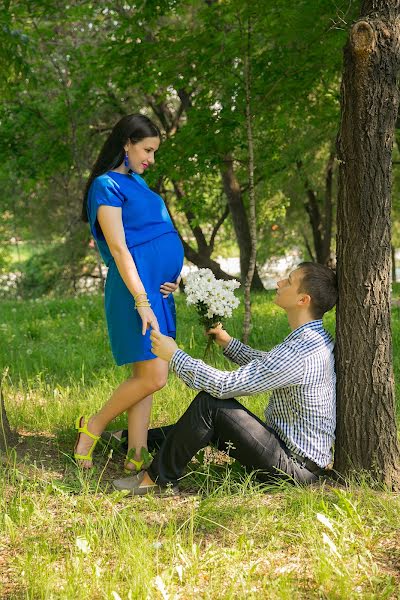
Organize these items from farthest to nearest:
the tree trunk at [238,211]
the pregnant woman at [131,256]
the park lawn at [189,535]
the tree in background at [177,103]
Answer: the tree trunk at [238,211], the tree in background at [177,103], the pregnant woman at [131,256], the park lawn at [189,535]

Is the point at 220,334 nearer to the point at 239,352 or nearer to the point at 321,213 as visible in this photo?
the point at 239,352

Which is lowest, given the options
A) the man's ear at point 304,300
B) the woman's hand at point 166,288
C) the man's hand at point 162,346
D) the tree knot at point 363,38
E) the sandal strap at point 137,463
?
the sandal strap at point 137,463

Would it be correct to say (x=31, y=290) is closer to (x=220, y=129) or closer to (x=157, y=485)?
(x=220, y=129)

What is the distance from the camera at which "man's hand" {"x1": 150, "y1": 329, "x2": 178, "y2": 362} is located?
3.45 m

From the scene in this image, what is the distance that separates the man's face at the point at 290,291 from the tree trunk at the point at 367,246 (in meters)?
0.22

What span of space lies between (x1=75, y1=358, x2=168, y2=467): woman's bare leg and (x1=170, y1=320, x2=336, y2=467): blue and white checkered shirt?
414 mm

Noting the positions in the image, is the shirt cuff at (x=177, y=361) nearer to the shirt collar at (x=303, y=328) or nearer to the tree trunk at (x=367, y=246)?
the shirt collar at (x=303, y=328)

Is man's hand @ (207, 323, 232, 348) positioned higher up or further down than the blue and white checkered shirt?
higher up

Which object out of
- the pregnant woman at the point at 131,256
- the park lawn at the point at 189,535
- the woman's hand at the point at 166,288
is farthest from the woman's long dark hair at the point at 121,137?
the park lawn at the point at 189,535

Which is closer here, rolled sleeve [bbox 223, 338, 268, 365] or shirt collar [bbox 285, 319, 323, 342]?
shirt collar [bbox 285, 319, 323, 342]

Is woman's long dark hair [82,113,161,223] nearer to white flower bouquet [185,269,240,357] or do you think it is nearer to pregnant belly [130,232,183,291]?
pregnant belly [130,232,183,291]

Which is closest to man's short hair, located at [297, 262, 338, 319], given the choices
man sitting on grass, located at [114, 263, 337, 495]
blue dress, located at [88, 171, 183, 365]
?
man sitting on grass, located at [114, 263, 337, 495]

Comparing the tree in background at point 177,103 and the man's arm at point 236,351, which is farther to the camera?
the tree in background at point 177,103

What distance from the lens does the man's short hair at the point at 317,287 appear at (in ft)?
11.7
